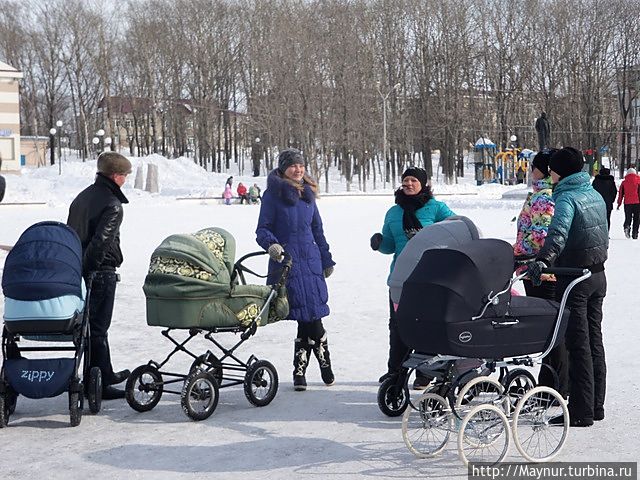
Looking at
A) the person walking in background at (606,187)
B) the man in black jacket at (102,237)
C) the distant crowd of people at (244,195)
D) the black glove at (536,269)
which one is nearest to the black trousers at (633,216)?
the person walking in background at (606,187)

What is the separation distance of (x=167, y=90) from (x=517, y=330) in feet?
231

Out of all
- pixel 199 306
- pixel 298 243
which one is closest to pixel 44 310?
pixel 199 306

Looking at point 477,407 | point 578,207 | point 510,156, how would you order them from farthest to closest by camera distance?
point 510,156 → point 578,207 → point 477,407

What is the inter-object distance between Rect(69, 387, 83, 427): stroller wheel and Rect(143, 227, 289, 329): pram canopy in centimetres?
62

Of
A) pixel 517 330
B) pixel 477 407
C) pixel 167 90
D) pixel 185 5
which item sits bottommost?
pixel 477 407

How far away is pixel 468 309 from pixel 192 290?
1.95 meters

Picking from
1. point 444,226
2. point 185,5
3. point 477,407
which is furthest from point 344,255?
point 185,5

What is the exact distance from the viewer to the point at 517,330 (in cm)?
511

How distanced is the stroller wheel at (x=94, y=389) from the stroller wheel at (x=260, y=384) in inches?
36.1

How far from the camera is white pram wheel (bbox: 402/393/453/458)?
205 inches

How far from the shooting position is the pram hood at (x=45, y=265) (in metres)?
6.05

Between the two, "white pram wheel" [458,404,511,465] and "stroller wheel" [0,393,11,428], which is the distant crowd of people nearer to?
"stroller wheel" [0,393,11,428]

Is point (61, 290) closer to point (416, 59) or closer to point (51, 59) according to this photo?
point (416, 59)

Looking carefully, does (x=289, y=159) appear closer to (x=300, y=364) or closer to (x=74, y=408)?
(x=300, y=364)
